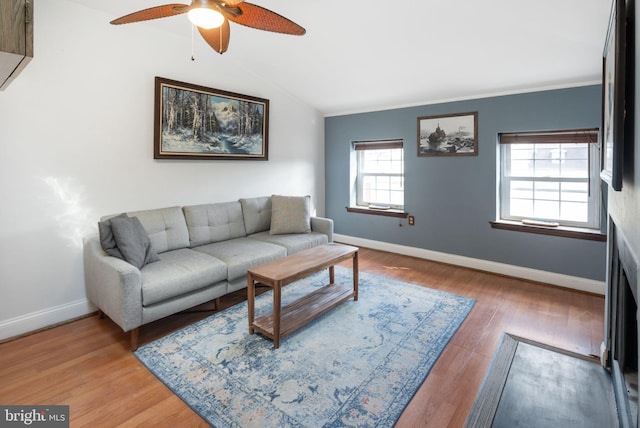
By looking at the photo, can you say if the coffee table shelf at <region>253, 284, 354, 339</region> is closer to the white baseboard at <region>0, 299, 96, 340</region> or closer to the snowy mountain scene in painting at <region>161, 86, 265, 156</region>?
the white baseboard at <region>0, 299, 96, 340</region>

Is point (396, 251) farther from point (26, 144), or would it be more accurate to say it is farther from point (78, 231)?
point (26, 144)

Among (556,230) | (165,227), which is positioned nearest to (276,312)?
(165,227)

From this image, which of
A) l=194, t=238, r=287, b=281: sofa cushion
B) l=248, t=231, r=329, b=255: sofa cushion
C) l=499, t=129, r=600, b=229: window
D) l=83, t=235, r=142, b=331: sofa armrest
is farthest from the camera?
l=248, t=231, r=329, b=255: sofa cushion

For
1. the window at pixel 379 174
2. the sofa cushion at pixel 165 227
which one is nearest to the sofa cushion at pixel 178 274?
the sofa cushion at pixel 165 227

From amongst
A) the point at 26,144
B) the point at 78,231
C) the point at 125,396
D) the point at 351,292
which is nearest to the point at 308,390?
the point at 125,396

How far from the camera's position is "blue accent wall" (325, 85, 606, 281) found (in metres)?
3.45

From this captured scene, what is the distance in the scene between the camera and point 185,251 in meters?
3.23

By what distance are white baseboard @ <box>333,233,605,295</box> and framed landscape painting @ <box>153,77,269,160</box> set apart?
2119 millimetres

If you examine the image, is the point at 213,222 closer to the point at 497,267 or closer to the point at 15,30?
the point at 15,30

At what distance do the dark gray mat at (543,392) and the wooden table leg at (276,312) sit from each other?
1.26 meters

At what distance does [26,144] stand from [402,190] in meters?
4.12

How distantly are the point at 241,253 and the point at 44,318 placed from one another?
1.63 metres

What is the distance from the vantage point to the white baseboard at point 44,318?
2.60 meters

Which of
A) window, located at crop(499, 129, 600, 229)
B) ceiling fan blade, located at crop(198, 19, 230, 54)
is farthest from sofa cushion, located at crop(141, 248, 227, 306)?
window, located at crop(499, 129, 600, 229)
